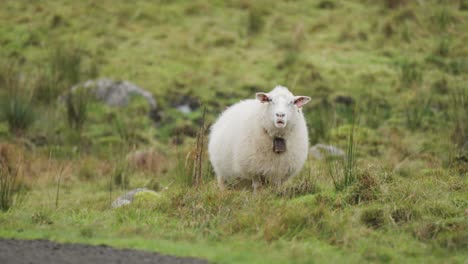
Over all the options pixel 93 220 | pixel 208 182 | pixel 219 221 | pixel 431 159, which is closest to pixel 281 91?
pixel 208 182

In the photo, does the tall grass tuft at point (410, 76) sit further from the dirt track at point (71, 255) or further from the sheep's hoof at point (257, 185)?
the dirt track at point (71, 255)

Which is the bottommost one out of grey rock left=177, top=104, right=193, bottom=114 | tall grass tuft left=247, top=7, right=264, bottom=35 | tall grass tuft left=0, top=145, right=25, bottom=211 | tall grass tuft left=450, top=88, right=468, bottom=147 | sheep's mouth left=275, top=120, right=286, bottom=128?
tall grass tuft left=0, top=145, right=25, bottom=211

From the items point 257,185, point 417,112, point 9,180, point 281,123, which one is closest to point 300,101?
point 281,123

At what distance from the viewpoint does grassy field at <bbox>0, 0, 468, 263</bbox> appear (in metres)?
5.57

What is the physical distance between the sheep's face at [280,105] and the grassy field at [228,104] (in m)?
0.72

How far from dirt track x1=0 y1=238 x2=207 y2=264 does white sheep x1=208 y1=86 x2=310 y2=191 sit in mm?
2355

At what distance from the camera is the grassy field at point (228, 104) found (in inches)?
219

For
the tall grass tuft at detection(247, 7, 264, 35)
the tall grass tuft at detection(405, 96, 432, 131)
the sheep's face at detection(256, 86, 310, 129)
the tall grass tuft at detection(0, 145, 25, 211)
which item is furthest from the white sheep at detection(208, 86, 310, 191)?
the tall grass tuft at detection(247, 7, 264, 35)

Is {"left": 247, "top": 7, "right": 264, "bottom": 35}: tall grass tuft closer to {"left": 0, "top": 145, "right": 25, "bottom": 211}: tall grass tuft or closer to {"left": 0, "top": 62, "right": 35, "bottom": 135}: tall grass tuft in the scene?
{"left": 0, "top": 62, "right": 35, "bottom": 135}: tall grass tuft

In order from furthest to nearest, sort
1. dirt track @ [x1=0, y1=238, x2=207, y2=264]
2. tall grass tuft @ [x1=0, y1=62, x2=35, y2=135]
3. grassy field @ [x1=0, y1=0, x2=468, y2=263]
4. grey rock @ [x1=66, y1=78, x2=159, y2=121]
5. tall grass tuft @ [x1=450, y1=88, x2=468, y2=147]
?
1. grey rock @ [x1=66, y1=78, x2=159, y2=121]
2. tall grass tuft @ [x1=0, y1=62, x2=35, y2=135]
3. tall grass tuft @ [x1=450, y1=88, x2=468, y2=147]
4. grassy field @ [x1=0, y1=0, x2=468, y2=263]
5. dirt track @ [x1=0, y1=238, x2=207, y2=264]

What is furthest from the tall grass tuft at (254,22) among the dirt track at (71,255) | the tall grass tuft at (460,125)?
the dirt track at (71,255)

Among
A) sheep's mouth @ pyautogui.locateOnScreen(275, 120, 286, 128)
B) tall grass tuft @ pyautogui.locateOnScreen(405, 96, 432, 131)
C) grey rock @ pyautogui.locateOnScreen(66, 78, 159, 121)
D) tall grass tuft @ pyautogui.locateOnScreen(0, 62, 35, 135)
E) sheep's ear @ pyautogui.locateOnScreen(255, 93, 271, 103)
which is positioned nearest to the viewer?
sheep's mouth @ pyautogui.locateOnScreen(275, 120, 286, 128)

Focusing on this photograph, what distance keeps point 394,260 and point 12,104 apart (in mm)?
7788

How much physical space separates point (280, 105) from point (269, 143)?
494 mm
